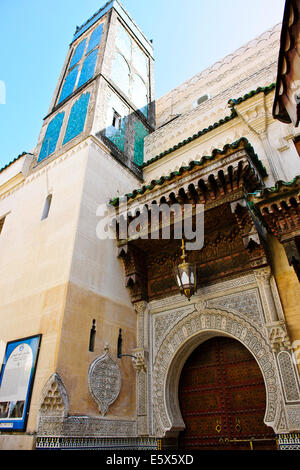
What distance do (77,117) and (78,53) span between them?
11.8 ft

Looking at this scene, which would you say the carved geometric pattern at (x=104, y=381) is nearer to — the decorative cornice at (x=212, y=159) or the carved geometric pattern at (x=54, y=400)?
the carved geometric pattern at (x=54, y=400)

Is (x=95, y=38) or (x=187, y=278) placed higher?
(x=95, y=38)

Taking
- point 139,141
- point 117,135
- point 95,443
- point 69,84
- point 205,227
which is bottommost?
point 95,443

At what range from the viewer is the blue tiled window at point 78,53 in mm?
9133

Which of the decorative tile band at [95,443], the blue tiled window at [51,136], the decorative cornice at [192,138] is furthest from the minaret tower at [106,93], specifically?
the decorative tile band at [95,443]

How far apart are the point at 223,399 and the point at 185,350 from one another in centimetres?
88

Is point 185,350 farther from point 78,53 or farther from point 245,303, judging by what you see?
point 78,53

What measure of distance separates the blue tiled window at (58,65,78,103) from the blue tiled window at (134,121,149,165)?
195cm

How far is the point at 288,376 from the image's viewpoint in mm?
3785

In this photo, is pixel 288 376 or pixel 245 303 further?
pixel 245 303

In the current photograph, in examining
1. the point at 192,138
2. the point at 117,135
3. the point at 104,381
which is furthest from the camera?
the point at 117,135

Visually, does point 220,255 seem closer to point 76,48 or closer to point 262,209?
point 262,209

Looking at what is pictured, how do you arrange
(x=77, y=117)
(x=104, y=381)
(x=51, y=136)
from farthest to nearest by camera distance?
1. (x=51, y=136)
2. (x=77, y=117)
3. (x=104, y=381)

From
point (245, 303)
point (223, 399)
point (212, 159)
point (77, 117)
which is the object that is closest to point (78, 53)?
point (77, 117)
